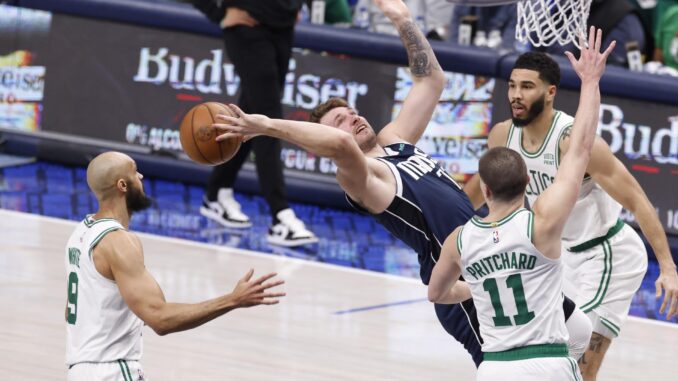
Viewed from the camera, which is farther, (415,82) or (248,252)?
(248,252)

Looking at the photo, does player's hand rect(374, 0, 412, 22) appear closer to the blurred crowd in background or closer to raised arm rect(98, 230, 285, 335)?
raised arm rect(98, 230, 285, 335)

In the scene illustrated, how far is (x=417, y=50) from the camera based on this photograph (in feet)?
21.2

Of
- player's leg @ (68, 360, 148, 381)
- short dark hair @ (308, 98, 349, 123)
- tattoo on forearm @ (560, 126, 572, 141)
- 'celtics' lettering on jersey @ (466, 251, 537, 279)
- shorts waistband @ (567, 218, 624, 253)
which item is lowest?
player's leg @ (68, 360, 148, 381)

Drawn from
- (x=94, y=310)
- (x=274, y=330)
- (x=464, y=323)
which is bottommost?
(x=274, y=330)

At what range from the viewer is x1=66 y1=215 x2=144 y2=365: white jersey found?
5.11 m

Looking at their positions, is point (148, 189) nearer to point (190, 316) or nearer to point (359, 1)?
point (359, 1)

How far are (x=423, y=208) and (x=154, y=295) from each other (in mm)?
1371

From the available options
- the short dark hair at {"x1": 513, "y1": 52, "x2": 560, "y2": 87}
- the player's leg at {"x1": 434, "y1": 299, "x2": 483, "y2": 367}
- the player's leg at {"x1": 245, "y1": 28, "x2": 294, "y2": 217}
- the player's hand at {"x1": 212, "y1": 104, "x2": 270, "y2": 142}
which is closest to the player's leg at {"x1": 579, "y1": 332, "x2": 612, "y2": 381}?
the player's leg at {"x1": 434, "y1": 299, "x2": 483, "y2": 367}

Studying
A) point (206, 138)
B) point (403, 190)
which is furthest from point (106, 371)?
point (403, 190)

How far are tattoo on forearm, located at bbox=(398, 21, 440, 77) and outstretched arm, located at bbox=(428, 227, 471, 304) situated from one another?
4.94ft

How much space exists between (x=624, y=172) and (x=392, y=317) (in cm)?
261

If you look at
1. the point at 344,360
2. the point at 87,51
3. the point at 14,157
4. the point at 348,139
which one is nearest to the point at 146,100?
the point at 87,51

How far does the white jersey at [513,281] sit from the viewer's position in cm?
491

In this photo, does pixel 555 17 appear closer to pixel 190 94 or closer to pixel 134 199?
pixel 134 199
